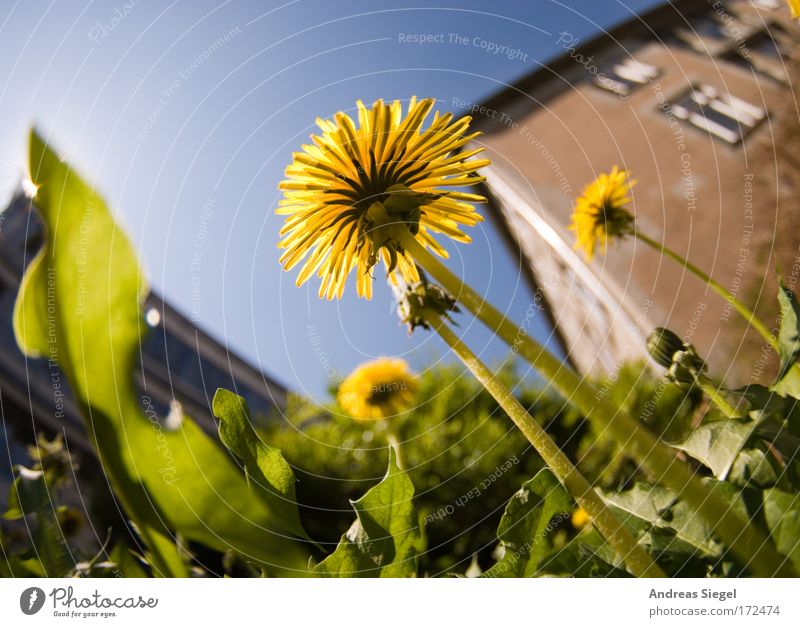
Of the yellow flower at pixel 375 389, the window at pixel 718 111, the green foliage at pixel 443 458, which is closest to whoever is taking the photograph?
the yellow flower at pixel 375 389

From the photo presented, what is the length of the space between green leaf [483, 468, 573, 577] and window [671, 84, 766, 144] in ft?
7.55

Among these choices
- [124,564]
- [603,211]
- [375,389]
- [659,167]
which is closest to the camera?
[124,564]

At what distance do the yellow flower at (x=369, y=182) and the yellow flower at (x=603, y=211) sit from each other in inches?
15.6

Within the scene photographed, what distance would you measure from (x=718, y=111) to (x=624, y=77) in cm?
47

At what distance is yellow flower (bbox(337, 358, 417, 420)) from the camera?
0.79 metres

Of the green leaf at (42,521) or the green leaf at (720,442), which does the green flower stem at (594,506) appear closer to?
the green leaf at (720,442)

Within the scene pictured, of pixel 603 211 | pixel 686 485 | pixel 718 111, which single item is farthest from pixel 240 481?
pixel 718 111

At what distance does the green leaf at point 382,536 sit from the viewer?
0.21 metres

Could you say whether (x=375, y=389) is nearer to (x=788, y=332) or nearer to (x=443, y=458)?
(x=788, y=332)

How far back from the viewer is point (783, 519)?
0.63 ft

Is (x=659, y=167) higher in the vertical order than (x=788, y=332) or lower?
higher

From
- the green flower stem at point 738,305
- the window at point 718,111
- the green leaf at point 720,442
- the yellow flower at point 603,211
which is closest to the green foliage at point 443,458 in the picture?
the yellow flower at point 603,211

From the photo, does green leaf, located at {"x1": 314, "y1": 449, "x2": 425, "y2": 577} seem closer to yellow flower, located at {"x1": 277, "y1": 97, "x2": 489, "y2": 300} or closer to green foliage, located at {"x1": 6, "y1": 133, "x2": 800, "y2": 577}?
green foliage, located at {"x1": 6, "y1": 133, "x2": 800, "y2": 577}

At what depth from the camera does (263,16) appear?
0.45m
